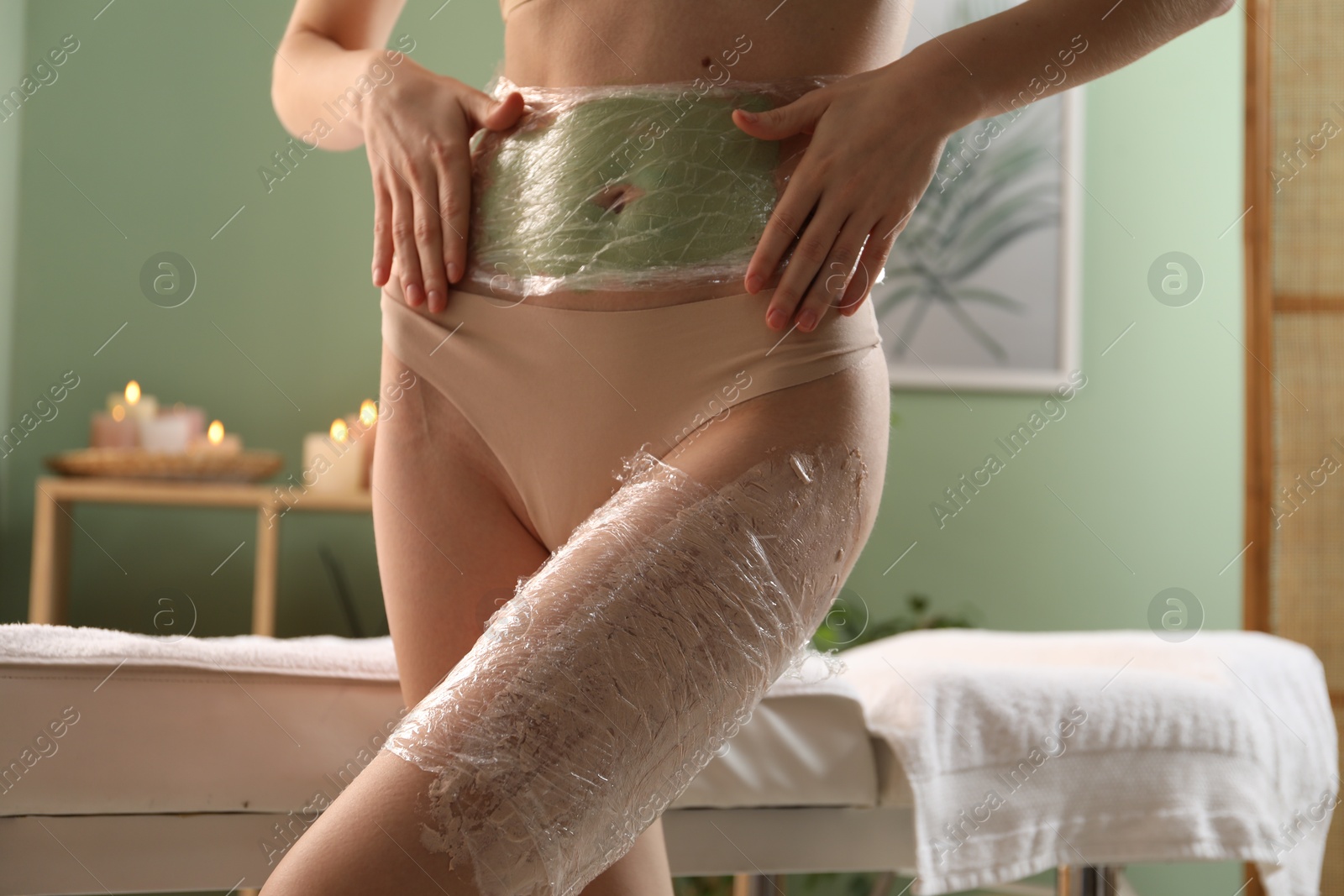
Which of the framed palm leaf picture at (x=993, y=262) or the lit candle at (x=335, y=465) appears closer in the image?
the lit candle at (x=335, y=465)

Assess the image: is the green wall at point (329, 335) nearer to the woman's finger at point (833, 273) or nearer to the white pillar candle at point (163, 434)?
the white pillar candle at point (163, 434)

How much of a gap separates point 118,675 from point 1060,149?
2.32 metres

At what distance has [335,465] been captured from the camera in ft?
6.95

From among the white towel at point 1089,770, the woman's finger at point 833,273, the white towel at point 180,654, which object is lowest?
the white towel at point 1089,770

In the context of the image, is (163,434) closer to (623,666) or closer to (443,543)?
(443,543)

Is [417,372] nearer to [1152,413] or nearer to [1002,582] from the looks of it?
[1002,582]

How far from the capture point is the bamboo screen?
184 cm

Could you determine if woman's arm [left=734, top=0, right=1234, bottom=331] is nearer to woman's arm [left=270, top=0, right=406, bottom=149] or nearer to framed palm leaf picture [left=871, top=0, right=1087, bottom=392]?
woman's arm [left=270, top=0, right=406, bottom=149]

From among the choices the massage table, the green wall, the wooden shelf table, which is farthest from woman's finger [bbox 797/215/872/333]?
the green wall

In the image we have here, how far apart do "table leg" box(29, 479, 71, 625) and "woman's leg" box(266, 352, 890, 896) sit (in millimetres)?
1587

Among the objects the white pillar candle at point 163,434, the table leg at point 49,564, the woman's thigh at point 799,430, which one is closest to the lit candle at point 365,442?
the white pillar candle at point 163,434

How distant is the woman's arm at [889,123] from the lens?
1.95 ft

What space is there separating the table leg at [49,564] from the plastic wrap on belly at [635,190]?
164 centimetres

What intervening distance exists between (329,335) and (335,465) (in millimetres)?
405
